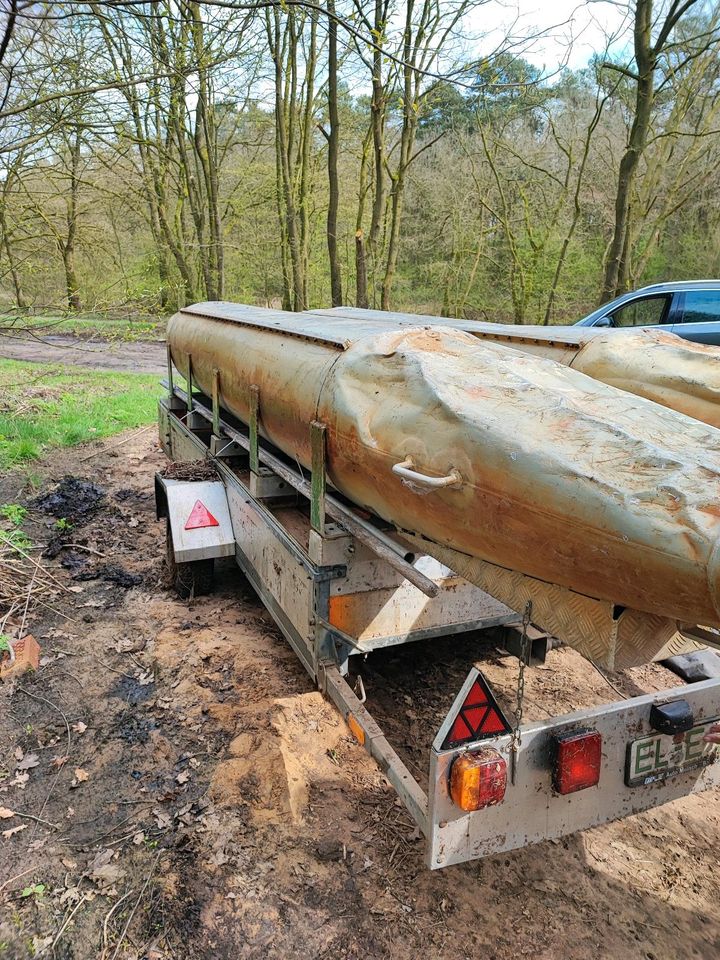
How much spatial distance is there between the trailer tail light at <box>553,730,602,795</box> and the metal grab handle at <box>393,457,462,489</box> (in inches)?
36.5

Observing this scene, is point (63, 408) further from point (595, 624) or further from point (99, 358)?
point (595, 624)

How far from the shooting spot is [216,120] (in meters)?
19.2

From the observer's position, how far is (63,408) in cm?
1105

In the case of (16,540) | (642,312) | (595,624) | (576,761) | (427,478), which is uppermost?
(642,312)

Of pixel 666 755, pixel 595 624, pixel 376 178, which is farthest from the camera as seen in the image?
pixel 376 178

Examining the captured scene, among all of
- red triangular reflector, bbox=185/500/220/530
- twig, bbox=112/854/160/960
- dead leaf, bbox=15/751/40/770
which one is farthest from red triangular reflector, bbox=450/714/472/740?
red triangular reflector, bbox=185/500/220/530

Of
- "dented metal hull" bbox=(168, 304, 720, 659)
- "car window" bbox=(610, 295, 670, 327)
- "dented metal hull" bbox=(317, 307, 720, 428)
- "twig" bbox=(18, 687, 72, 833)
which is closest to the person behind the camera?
"dented metal hull" bbox=(168, 304, 720, 659)

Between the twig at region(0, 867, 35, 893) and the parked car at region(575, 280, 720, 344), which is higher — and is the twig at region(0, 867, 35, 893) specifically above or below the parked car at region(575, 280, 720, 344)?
below

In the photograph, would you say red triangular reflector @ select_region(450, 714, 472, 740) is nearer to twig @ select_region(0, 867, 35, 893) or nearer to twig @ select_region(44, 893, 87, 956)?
twig @ select_region(44, 893, 87, 956)

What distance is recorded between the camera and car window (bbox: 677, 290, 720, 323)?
7.82 metres

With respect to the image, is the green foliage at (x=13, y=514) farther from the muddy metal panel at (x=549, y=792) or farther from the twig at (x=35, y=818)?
the muddy metal panel at (x=549, y=792)

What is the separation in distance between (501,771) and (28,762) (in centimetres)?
254

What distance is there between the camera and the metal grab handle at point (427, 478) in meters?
2.15

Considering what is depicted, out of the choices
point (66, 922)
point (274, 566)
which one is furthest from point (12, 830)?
point (274, 566)
